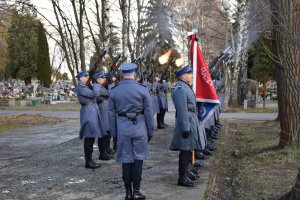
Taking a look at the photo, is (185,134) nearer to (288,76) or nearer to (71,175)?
(71,175)

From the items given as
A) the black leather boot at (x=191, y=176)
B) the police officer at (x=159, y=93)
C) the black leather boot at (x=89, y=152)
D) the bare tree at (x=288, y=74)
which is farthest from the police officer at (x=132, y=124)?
the police officer at (x=159, y=93)

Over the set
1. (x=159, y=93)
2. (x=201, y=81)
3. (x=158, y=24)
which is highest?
(x=158, y=24)

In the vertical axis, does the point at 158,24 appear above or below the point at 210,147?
above

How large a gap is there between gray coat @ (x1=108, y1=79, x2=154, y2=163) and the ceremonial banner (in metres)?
2.25

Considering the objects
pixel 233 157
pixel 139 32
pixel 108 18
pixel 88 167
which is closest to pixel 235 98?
pixel 139 32

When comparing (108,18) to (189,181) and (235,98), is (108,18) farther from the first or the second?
(189,181)

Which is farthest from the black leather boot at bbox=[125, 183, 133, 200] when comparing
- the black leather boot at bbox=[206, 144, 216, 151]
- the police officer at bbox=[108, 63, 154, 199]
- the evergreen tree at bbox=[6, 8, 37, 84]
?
the evergreen tree at bbox=[6, 8, 37, 84]

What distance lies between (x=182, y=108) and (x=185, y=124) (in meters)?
0.24

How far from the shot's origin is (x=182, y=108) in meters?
6.66

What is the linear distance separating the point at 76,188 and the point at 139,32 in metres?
22.3

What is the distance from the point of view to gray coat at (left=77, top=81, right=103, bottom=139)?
325 inches

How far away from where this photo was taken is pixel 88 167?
8.45 meters

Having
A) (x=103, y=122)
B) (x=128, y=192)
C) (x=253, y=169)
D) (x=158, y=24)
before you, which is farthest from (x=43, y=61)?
(x=128, y=192)

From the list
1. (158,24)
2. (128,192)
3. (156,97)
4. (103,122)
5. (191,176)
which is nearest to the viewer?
(128,192)
